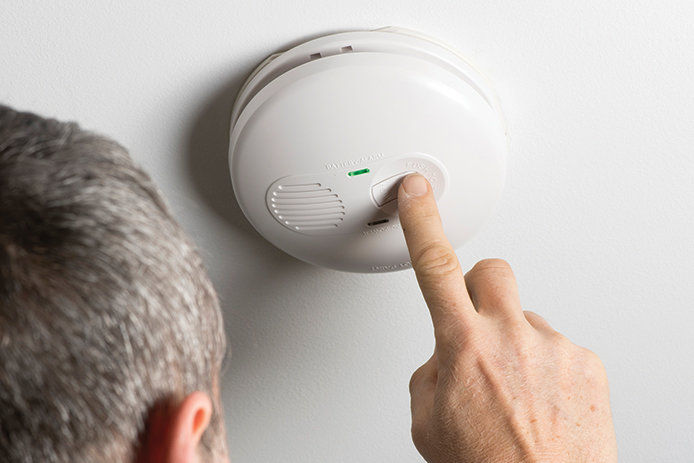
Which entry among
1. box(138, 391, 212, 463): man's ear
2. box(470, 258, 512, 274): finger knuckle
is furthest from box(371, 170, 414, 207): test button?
box(138, 391, 212, 463): man's ear

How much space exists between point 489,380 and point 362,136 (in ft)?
0.74

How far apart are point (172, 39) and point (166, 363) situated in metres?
0.25

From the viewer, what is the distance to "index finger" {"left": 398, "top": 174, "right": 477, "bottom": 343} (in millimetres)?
531

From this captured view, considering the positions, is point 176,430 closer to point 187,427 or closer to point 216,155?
point 187,427

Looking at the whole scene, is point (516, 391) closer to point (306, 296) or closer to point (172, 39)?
point (306, 296)

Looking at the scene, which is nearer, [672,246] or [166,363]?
[166,363]

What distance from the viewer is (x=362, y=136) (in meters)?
0.50

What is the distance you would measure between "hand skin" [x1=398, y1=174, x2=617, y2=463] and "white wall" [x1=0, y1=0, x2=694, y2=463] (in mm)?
114

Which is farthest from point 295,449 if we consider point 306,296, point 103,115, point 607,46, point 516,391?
point 607,46

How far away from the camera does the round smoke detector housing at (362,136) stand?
1.59 ft

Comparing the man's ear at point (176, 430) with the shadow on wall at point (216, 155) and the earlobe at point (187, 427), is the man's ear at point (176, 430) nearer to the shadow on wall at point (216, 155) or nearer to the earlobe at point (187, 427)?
the earlobe at point (187, 427)

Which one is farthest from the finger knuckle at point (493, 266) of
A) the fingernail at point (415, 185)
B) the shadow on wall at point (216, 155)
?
the shadow on wall at point (216, 155)

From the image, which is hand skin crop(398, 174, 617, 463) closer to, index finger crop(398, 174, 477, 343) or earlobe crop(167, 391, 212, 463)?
index finger crop(398, 174, 477, 343)

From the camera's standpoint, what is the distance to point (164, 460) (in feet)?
1.36
